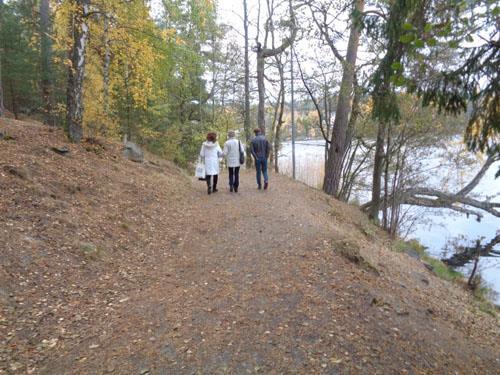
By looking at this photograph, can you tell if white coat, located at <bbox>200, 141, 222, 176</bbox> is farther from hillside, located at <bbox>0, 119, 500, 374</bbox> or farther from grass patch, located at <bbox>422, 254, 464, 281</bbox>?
grass patch, located at <bbox>422, 254, 464, 281</bbox>

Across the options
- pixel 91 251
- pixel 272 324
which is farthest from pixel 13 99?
pixel 272 324

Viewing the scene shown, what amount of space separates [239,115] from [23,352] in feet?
61.2

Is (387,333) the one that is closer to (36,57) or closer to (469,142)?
(469,142)

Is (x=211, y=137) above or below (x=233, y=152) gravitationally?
above

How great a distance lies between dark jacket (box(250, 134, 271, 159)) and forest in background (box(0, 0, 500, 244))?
2.72 m

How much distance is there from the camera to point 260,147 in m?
9.09

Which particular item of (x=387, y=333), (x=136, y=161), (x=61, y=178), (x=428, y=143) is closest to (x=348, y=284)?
(x=387, y=333)

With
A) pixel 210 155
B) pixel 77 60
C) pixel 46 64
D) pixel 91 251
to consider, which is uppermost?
pixel 46 64

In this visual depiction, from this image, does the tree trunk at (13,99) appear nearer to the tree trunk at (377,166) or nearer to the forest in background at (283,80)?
the forest in background at (283,80)

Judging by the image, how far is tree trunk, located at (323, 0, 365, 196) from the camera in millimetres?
10750

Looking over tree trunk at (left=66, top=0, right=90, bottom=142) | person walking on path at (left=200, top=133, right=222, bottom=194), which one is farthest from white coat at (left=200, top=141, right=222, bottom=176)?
tree trunk at (left=66, top=0, right=90, bottom=142)

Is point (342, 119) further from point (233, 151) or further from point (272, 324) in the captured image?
point (272, 324)

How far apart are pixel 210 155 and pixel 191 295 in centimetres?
496

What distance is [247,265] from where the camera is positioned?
4914 millimetres
